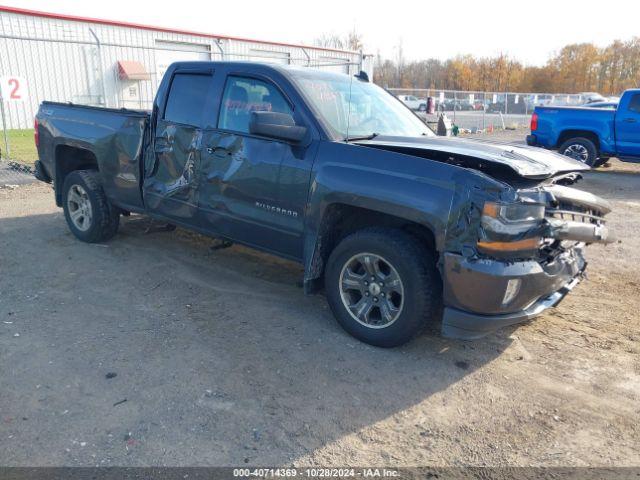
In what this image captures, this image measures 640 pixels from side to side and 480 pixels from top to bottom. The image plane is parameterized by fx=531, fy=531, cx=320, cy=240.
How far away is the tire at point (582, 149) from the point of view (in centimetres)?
1219

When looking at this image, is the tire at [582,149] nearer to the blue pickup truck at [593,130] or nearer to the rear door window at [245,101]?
the blue pickup truck at [593,130]

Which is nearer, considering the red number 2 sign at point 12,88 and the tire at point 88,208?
the tire at point 88,208

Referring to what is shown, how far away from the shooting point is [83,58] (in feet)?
64.3

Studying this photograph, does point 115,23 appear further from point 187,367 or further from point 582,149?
point 187,367

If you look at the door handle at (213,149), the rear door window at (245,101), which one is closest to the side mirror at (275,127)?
the rear door window at (245,101)

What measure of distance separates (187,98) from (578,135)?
10514mm

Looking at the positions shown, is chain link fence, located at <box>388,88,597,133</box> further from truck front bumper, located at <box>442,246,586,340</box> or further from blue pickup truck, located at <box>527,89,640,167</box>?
truck front bumper, located at <box>442,246,586,340</box>

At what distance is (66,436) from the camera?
9.39 ft

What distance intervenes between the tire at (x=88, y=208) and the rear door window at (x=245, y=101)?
2.14 meters

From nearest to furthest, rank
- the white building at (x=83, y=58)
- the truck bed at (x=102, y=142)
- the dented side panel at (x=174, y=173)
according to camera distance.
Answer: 1. the dented side panel at (x=174, y=173)
2. the truck bed at (x=102, y=142)
3. the white building at (x=83, y=58)

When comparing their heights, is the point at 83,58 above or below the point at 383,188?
above

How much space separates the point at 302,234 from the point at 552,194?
1787mm

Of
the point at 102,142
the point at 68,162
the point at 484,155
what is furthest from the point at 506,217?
the point at 68,162

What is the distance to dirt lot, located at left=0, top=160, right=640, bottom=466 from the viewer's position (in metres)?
2.83
